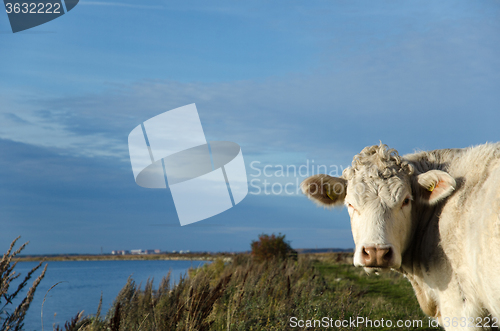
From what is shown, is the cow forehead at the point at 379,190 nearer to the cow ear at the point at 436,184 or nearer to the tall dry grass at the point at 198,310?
the cow ear at the point at 436,184

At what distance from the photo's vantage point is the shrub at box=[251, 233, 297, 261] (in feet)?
72.0

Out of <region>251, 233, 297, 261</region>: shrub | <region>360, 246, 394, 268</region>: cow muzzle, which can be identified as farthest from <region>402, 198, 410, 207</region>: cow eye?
<region>251, 233, 297, 261</region>: shrub

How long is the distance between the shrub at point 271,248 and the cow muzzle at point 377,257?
18.1 metres

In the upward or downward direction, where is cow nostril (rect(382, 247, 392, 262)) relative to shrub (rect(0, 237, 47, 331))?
upward

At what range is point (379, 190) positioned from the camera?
13.5ft

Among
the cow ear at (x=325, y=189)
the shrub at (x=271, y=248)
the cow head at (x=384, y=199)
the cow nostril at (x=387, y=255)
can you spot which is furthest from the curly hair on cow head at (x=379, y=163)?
the shrub at (x=271, y=248)

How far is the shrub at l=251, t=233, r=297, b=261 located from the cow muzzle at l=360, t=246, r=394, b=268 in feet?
59.5

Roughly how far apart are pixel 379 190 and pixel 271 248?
18703 millimetres

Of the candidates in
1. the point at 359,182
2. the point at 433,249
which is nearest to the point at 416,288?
the point at 433,249

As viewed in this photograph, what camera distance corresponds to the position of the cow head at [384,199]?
3814mm

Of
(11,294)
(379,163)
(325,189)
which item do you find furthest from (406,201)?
(11,294)

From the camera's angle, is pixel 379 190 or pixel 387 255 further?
pixel 379 190

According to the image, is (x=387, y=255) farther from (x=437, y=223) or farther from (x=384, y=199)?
(x=437, y=223)

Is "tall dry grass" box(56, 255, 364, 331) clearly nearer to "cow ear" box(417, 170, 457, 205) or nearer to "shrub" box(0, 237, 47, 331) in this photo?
"shrub" box(0, 237, 47, 331)
